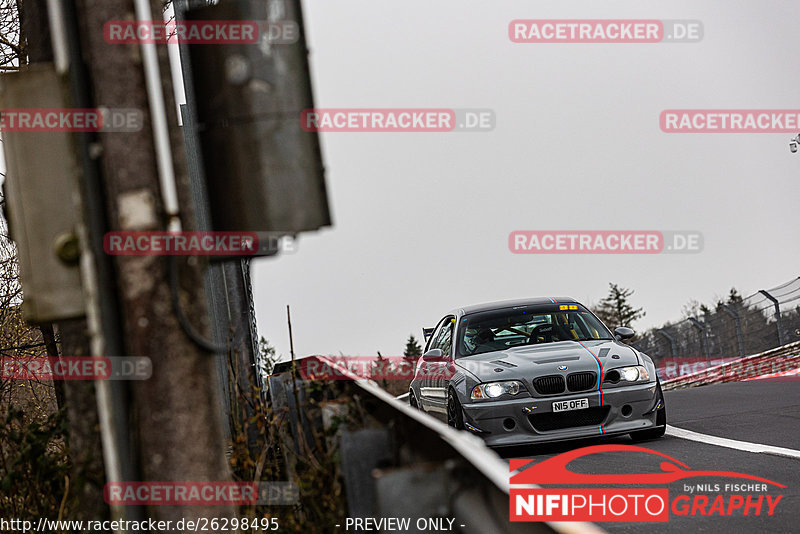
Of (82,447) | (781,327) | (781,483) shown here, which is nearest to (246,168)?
(82,447)

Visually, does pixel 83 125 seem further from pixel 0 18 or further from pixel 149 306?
pixel 0 18

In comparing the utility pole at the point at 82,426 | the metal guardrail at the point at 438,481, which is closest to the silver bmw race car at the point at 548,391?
the utility pole at the point at 82,426

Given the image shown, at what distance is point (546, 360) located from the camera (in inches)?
397

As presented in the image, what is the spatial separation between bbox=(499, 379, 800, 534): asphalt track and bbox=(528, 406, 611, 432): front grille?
0.35 metres

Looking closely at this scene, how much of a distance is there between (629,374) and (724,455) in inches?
56.5

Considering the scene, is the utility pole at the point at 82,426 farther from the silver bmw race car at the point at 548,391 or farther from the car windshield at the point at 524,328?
the car windshield at the point at 524,328

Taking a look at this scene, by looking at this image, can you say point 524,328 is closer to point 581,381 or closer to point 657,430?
point 581,381

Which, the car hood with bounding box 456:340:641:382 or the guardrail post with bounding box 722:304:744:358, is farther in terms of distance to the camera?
the guardrail post with bounding box 722:304:744:358

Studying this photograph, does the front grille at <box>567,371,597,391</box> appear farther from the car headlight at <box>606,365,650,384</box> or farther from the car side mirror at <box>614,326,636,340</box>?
the car side mirror at <box>614,326,636,340</box>

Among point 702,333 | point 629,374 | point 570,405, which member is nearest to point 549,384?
point 570,405

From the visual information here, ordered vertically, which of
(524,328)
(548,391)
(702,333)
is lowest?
(702,333)

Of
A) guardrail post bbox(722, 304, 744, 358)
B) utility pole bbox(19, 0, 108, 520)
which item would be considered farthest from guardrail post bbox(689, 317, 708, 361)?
utility pole bbox(19, 0, 108, 520)

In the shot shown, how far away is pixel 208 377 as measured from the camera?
3.41m

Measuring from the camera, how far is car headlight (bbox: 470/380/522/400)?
9734 mm
